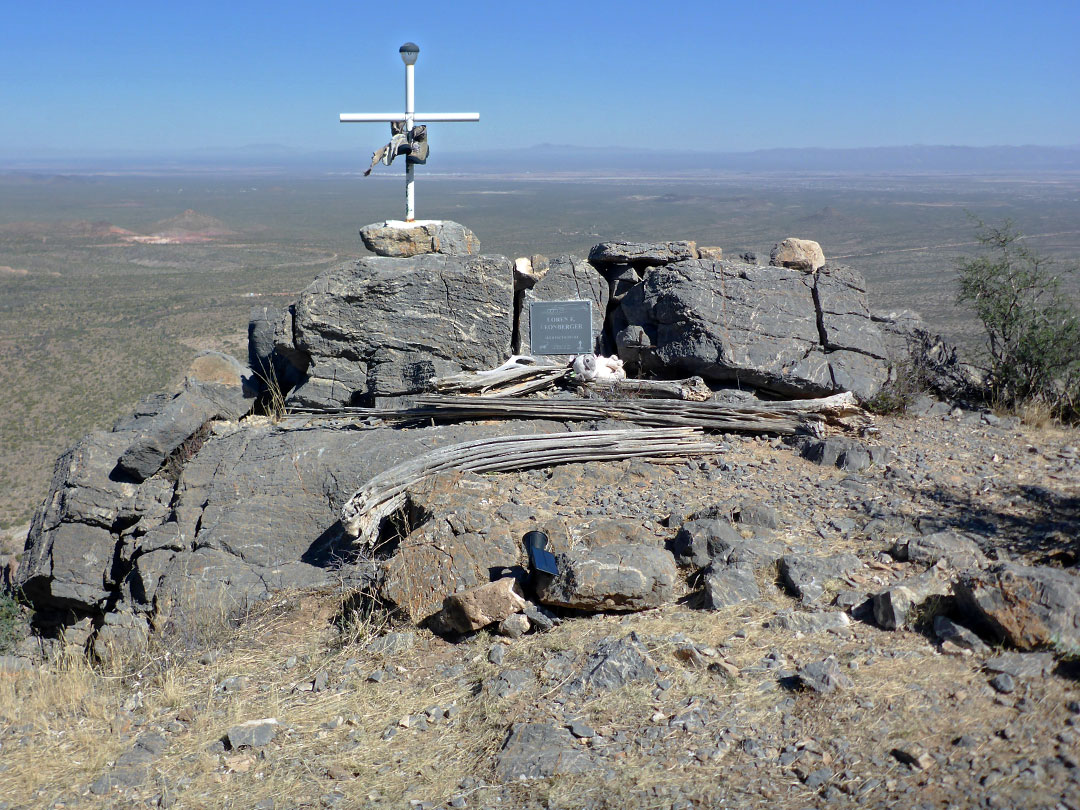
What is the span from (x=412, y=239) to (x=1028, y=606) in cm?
756

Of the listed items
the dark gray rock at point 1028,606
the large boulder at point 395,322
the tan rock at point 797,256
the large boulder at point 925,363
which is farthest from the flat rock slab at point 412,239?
the dark gray rock at point 1028,606

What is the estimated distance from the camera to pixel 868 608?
4.82 metres

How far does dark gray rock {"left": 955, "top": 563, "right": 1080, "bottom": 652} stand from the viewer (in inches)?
161

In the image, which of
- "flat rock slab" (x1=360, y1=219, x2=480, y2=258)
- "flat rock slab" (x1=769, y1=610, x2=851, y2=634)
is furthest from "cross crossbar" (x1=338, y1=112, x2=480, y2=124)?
"flat rock slab" (x1=769, y1=610, x2=851, y2=634)

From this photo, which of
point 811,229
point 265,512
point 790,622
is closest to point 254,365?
point 265,512

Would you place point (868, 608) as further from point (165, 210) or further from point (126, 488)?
point (165, 210)

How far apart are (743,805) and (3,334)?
1352 inches

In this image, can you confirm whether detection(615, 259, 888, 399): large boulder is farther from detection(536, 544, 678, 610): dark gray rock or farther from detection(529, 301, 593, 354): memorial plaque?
detection(536, 544, 678, 610): dark gray rock

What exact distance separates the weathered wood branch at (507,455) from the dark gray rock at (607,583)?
171 cm

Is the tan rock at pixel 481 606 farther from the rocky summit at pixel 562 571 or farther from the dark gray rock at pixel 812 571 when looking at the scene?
the dark gray rock at pixel 812 571

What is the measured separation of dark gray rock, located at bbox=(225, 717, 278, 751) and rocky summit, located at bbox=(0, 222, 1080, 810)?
1.0 inches

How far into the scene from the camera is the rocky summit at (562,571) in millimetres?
3900

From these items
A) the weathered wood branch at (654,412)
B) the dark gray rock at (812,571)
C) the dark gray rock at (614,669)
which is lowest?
the dark gray rock at (614,669)

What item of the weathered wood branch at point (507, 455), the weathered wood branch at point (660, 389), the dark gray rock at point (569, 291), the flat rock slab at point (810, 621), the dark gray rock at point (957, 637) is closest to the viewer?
the dark gray rock at point (957, 637)
